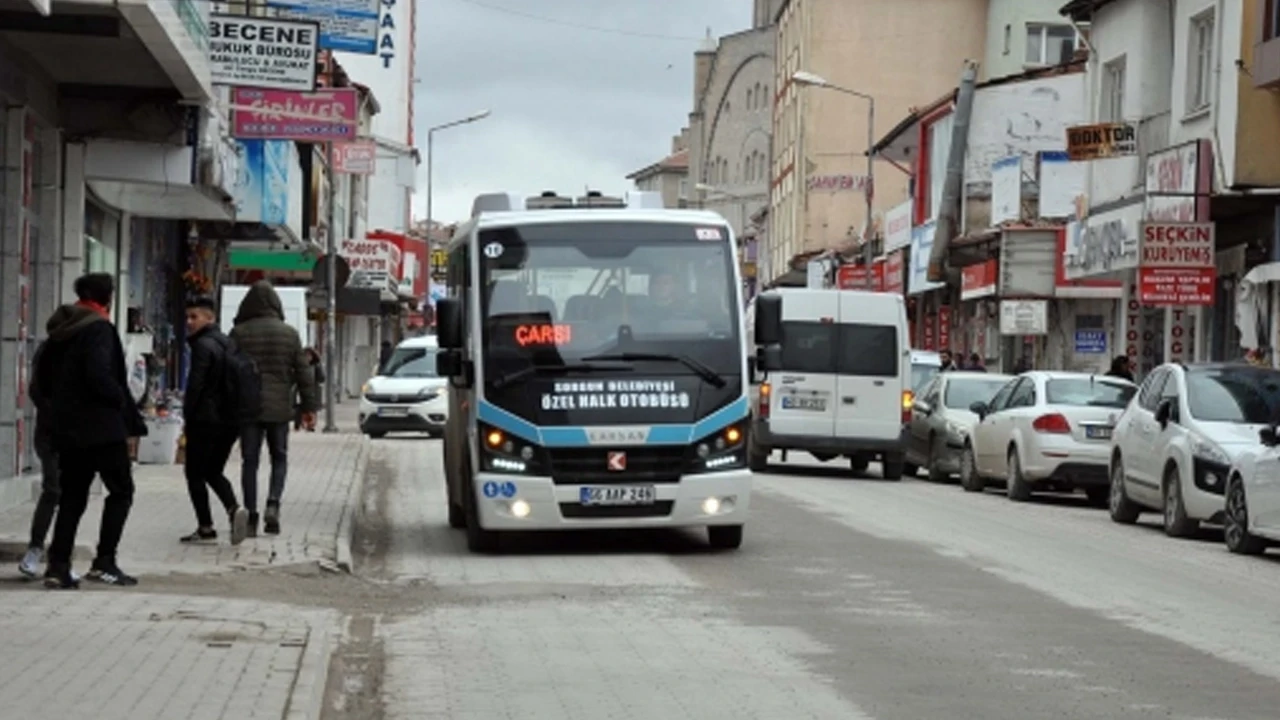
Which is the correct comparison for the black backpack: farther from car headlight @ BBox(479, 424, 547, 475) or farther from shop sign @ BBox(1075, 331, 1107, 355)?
shop sign @ BBox(1075, 331, 1107, 355)

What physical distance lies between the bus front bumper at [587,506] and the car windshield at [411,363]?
80.1ft

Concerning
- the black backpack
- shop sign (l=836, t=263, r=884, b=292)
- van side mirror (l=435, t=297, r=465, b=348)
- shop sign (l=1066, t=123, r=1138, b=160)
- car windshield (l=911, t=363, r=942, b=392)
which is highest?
shop sign (l=1066, t=123, r=1138, b=160)

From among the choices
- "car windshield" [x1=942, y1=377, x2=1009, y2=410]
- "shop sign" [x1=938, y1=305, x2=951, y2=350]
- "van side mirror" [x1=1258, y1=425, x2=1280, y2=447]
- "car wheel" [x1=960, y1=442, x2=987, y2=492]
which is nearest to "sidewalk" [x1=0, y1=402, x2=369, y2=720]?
"van side mirror" [x1=1258, y1=425, x2=1280, y2=447]

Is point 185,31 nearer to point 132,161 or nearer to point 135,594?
point 132,161

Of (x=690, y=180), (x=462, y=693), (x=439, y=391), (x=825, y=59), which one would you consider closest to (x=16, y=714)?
(x=462, y=693)

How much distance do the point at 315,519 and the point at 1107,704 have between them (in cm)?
1152

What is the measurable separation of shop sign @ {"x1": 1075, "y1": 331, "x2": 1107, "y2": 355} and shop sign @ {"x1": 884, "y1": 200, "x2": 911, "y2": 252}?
67.3 feet

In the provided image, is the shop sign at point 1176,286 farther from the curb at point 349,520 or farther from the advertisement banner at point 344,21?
the advertisement banner at point 344,21

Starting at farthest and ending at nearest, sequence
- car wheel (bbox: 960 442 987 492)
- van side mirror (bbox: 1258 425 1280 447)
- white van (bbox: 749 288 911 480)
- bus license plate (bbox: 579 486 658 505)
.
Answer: white van (bbox: 749 288 911 480) → car wheel (bbox: 960 442 987 492) → van side mirror (bbox: 1258 425 1280 447) → bus license plate (bbox: 579 486 658 505)

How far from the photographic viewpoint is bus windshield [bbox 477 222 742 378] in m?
18.8

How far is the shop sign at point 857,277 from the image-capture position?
68625 mm

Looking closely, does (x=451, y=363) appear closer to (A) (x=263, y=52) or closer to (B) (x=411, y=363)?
(A) (x=263, y=52)

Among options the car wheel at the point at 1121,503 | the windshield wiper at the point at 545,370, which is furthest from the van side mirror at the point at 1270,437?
the windshield wiper at the point at 545,370

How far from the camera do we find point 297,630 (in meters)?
12.9
